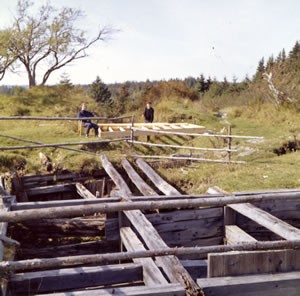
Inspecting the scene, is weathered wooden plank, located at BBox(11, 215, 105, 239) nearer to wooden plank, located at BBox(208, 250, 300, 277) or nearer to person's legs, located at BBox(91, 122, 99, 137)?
wooden plank, located at BBox(208, 250, 300, 277)

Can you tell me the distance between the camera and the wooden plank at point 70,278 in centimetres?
353

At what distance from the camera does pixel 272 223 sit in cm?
419

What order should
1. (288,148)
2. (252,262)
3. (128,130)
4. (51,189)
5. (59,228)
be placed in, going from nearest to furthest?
(252,262) < (59,228) < (51,189) < (288,148) < (128,130)

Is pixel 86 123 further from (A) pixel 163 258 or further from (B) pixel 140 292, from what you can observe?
(B) pixel 140 292

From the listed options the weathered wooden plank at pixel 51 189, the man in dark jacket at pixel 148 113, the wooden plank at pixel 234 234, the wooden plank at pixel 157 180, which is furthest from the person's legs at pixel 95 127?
the wooden plank at pixel 234 234

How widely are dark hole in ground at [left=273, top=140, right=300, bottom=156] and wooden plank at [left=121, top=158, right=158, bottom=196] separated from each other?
5.61m

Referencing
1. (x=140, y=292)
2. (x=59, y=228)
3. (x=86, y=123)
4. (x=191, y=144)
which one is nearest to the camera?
(x=140, y=292)

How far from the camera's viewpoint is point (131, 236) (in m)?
4.84

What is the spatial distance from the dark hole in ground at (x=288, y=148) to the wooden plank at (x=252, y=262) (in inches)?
380

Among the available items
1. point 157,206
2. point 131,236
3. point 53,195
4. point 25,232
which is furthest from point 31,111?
point 157,206

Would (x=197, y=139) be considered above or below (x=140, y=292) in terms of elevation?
above

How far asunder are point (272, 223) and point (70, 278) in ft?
7.29

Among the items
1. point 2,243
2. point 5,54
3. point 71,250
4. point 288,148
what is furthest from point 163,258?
point 5,54

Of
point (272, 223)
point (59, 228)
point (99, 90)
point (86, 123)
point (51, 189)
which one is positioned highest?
point (99, 90)
